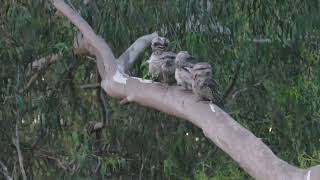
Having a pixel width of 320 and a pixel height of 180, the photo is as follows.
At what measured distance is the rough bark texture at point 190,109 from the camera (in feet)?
7.77

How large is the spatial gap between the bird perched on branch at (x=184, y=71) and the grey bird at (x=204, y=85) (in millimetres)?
32

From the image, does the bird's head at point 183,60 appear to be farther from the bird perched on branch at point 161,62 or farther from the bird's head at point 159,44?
the bird's head at point 159,44

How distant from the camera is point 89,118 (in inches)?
196

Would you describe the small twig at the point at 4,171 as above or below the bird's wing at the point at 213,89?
below

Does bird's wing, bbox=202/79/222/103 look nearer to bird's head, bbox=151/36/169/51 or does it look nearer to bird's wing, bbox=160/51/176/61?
bird's wing, bbox=160/51/176/61

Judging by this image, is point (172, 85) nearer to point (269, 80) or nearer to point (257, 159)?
point (257, 159)

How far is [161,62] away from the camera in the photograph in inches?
136

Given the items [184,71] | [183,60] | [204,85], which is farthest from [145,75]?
[204,85]

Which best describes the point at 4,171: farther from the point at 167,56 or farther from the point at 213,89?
the point at 213,89

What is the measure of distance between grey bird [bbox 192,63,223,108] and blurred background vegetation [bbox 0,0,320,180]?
0.68m

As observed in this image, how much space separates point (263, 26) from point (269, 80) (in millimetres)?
399

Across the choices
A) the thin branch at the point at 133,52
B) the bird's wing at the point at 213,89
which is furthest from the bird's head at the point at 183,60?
the thin branch at the point at 133,52

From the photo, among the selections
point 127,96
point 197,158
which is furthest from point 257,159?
point 197,158

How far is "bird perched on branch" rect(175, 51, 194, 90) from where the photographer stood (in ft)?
10.2
